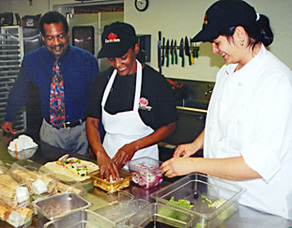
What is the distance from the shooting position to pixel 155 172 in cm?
159

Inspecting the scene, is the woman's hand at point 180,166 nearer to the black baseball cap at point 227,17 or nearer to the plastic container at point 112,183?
the plastic container at point 112,183

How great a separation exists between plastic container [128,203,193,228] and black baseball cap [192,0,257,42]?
29.0 inches

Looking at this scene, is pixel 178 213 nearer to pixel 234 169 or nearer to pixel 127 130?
pixel 234 169

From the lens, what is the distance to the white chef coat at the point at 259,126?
1.30 metres

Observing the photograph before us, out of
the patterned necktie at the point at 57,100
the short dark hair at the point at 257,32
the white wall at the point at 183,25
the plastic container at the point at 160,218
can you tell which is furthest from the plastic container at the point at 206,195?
the patterned necktie at the point at 57,100

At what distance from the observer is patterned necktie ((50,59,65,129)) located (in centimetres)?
272

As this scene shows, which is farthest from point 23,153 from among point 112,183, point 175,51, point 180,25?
point 180,25

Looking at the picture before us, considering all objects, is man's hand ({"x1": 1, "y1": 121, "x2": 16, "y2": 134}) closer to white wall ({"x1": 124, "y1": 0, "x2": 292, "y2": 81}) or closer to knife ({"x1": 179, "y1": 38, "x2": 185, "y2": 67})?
white wall ({"x1": 124, "y1": 0, "x2": 292, "y2": 81})

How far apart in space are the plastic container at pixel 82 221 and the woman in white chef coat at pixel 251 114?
0.40 metres

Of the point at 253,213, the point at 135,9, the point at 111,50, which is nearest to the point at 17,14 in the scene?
the point at 135,9

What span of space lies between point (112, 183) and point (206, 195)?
0.43m

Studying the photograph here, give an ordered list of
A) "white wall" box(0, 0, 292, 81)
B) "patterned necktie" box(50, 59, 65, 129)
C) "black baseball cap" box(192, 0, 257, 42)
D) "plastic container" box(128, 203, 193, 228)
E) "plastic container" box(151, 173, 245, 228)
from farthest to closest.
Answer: "patterned necktie" box(50, 59, 65, 129)
"white wall" box(0, 0, 292, 81)
"black baseball cap" box(192, 0, 257, 42)
"plastic container" box(151, 173, 245, 228)
"plastic container" box(128, 203, 193, 228)

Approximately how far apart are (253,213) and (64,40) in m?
2.04

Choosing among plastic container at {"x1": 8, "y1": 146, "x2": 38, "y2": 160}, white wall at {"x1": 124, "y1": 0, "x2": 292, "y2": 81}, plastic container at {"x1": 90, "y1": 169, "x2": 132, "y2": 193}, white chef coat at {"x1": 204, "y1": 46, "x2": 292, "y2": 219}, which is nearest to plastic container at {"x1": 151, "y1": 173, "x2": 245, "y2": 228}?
white chef coat at {"x1": 204, "y1": 46, "x2": 292, "y2": 219}
